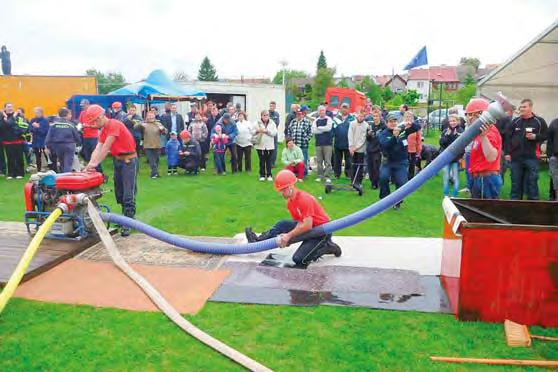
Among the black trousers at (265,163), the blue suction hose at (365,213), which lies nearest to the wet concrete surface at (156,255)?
the blue suction hose at (365,213)

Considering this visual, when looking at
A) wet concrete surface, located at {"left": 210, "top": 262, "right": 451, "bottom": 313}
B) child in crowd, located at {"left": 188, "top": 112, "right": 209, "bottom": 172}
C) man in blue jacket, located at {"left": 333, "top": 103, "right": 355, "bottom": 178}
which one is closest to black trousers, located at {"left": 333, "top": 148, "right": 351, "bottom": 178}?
man in blue jacket, located at {"left": 333, "top": 103, "right": 355, "bottom": 178}

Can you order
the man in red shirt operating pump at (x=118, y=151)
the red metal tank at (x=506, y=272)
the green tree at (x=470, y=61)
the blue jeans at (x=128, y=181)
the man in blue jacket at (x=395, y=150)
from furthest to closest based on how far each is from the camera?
the green tree at (x=470, y=61), the man in blue jacket at (x=395, y=150), the blue jeans at (x=128, y=181), the man in red shirt operating pump at (x=118, y=151), the red metal tank at (x=506, y=272)

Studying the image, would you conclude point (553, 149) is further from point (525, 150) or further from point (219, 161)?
point (219, 161)

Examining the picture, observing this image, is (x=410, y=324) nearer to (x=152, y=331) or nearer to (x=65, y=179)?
(x=152, y=331)

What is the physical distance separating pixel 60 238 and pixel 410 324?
4.58m

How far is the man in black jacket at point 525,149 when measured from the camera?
859cm

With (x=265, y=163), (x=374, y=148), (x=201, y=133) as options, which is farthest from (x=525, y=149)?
(x=201, y=133)

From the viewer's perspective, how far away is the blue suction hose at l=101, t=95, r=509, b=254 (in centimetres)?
498

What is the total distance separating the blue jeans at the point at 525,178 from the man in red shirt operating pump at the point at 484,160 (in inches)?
117

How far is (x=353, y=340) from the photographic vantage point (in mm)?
4004

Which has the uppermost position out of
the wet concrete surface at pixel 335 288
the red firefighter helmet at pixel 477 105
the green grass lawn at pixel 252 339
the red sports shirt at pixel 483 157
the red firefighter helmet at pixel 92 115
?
the red firefighter helmet at pixel 477 105

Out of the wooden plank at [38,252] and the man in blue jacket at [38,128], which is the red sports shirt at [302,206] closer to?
the wooden plank at [38,252]

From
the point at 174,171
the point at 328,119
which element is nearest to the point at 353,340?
the point at 328,119

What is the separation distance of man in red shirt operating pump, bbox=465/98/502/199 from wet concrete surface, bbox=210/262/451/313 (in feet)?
4.97
